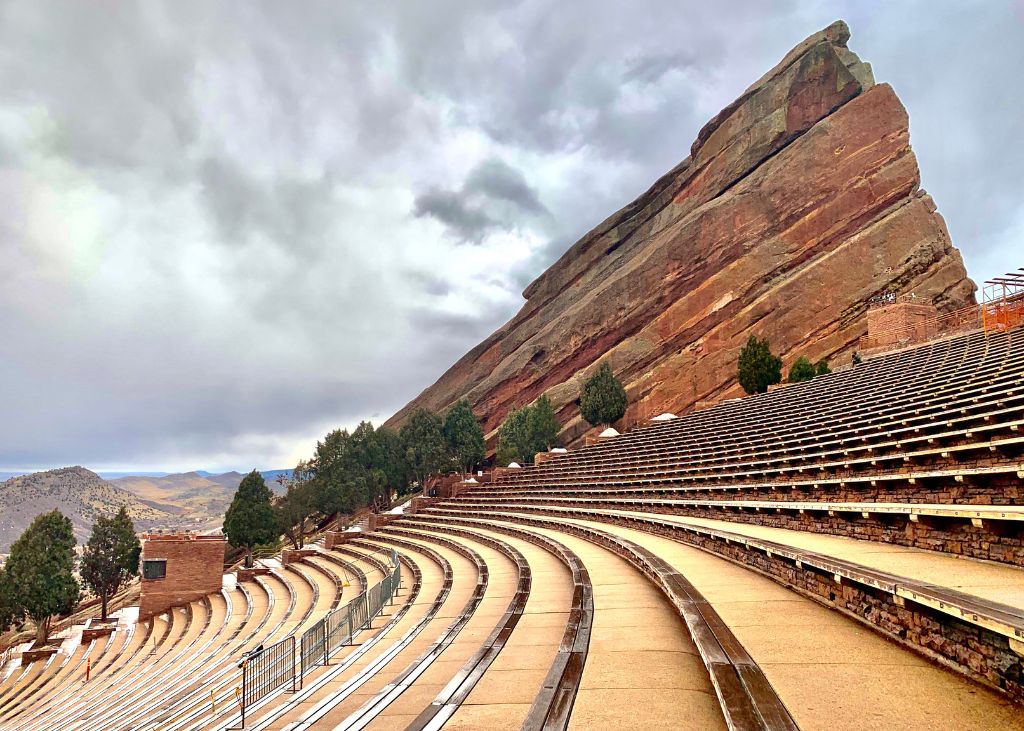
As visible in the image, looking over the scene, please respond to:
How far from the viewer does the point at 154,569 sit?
31344mm

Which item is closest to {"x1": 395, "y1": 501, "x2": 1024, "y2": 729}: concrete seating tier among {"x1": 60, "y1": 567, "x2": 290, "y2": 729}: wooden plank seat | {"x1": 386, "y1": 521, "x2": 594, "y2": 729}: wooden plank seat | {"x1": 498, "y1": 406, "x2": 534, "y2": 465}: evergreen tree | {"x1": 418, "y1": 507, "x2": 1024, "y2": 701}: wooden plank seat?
{"x1": 418, "y1": 507, "x2": 1024, "y2": 701}: wooden plank seat

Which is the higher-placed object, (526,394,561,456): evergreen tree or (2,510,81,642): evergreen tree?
(526,394,561,456): evergreen tree

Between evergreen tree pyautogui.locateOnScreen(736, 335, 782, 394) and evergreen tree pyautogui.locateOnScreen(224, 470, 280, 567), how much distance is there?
34318 millimetres

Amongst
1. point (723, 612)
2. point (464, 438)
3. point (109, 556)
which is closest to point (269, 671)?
point (723, 612)

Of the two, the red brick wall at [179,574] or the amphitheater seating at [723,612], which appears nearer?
the amphitheater seating at [723,612]

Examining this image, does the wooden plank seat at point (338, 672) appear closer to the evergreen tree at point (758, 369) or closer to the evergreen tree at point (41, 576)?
the evergreen tree at point (758, 369)

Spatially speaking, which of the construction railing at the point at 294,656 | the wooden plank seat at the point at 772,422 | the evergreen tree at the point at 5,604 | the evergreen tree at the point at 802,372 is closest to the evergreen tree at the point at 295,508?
the evergreen tree at the point at 5,604

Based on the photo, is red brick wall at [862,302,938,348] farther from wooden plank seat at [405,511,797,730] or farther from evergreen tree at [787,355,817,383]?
wooden plank seat at [405,511,797,730]

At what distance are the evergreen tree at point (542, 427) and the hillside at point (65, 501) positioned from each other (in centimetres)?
14037

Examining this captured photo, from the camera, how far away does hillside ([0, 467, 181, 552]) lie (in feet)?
504

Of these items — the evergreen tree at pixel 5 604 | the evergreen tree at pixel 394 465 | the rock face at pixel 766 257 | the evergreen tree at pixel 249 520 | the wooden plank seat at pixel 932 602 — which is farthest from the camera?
the evergreen tree at pixel 394 465

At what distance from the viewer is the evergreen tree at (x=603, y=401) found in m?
48.4

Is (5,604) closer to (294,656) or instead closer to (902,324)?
(294,656)

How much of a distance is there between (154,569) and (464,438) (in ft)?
90.6
